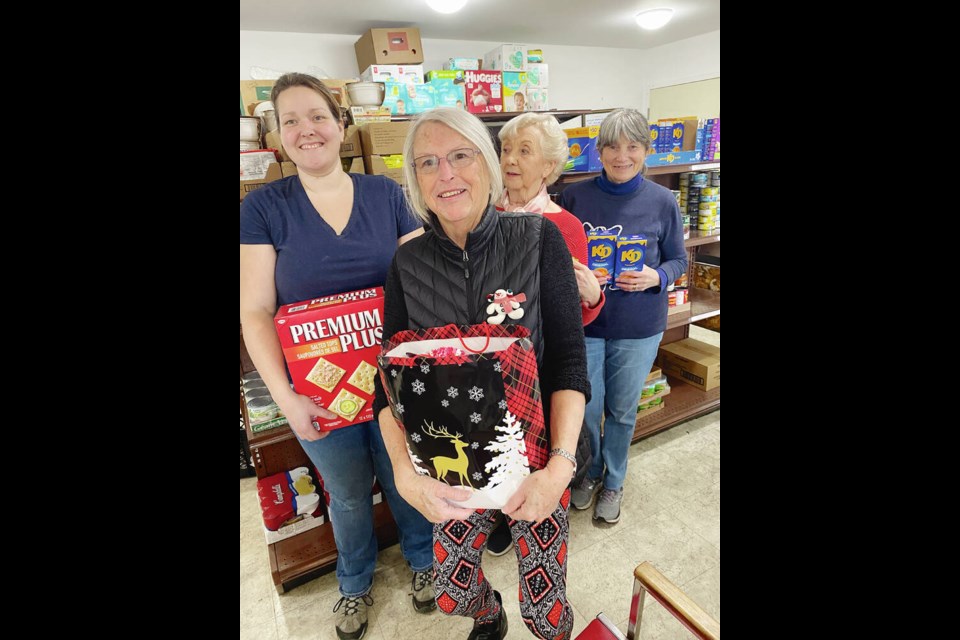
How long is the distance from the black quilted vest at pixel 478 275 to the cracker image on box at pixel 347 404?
0.37 metres

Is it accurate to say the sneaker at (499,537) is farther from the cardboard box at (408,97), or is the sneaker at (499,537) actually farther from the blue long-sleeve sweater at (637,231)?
the cardboard box at (408,97)

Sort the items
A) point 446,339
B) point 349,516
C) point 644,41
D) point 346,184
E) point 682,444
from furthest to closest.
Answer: point 644,41 < point 682,444 < point 349,516 < point 346,184 < point 446,339

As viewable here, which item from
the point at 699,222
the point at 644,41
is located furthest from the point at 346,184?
the point at 644,41

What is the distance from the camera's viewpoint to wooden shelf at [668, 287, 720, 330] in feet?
8.82

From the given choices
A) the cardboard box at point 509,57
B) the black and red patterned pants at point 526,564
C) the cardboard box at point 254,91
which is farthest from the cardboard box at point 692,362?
the cardboard box at point 509,57

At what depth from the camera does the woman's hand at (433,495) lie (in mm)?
936

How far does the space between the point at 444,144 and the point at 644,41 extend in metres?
6.70

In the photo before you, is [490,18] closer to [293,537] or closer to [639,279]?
[639,279]

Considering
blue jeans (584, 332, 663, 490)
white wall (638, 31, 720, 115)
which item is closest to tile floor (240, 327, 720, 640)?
blue jeans (584, 332, 663, 490)

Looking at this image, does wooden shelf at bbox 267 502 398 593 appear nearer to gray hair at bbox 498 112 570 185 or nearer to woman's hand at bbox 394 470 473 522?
woman's hand at bbox 394 470 473 522

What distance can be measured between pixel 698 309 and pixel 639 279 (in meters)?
1.35

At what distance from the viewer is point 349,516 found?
1.55 m

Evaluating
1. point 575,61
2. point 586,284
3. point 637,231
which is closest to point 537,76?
point 575,61
